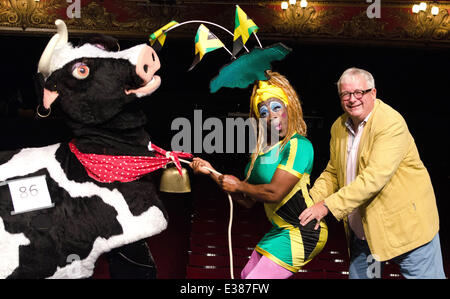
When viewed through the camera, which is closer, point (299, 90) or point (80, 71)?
point (80, 71)

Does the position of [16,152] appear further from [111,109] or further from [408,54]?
[408,54]

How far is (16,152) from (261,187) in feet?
3.25

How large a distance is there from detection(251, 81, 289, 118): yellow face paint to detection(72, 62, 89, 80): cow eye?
0.70 meters

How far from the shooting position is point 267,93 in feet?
6.05

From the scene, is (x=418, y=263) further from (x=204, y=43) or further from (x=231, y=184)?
(x=204, y=43)

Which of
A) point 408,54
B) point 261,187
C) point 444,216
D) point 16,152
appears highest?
point 408,54

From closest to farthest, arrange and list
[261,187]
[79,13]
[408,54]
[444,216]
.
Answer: [261,187] → [444,216] → [79,13] → [408,54]

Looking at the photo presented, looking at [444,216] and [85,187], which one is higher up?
[85,187]

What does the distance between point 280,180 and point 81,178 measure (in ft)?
2.54

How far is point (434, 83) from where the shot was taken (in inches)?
239

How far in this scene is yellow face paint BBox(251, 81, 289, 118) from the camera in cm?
184

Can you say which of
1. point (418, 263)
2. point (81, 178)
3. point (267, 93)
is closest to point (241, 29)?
point (267, 93)

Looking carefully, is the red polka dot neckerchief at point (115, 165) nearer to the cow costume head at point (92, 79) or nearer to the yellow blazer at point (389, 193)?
the cow costume head at point (92, 79)
